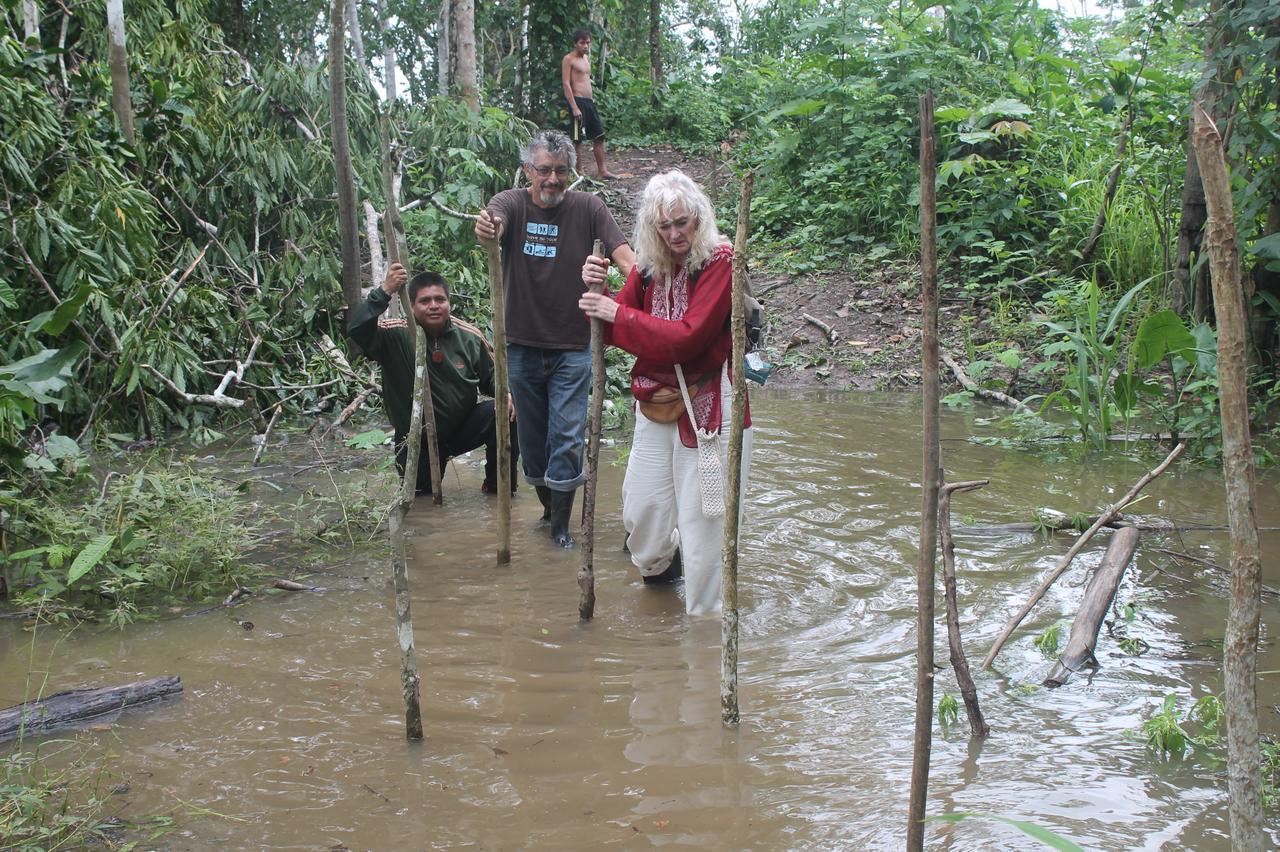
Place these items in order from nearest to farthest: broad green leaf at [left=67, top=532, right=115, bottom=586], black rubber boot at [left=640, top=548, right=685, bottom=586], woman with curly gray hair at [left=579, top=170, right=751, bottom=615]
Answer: woman with curly gray hair at [left=579, top=170, right=751, bottom=615] → broad green leaf at [left=67, top=532, right=115, bottom=586] → black rubber boot at [left=640, top=548, right=685, bottom=586]

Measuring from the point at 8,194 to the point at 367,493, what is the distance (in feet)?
A: 9.37

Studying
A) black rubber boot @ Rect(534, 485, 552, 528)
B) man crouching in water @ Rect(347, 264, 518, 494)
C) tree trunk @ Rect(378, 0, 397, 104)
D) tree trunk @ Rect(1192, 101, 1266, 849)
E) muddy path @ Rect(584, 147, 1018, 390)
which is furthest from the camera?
tree trunk @ Rect(378, 0, 397, 104)

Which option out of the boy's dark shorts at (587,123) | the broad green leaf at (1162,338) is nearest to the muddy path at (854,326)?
the broad green leaf at (1162,338)

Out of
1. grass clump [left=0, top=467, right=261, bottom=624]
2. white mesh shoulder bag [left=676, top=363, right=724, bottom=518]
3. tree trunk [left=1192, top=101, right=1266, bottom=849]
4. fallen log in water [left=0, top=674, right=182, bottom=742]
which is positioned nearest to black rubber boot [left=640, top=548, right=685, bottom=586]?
white mesh shoulder bag [left=676, top=363, right=724, bottom=518]

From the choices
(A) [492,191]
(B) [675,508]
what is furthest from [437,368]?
(A) [492,191]

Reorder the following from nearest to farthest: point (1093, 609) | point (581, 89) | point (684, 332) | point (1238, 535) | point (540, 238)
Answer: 1. point (1238, 535)
2. point (1093, 609)
3. point (684, 332)
4. point (540, 238)
5. point (581, 89)

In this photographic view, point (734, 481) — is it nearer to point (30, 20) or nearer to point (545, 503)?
point (545, 503)

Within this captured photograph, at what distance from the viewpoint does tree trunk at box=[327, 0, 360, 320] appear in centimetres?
566

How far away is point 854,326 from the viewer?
1023 cm

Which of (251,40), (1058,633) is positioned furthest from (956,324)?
(251,40)

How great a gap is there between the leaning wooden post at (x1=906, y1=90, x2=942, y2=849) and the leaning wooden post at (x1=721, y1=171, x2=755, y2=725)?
78 centimetres

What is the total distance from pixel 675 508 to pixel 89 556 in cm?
231

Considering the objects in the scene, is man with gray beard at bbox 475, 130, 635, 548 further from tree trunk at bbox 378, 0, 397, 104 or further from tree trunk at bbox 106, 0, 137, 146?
tree trunk at bbox 378, 0, 397, 104

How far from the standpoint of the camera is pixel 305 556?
4996 millimetres
